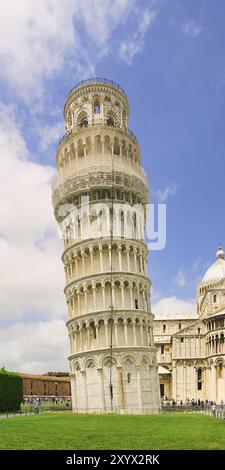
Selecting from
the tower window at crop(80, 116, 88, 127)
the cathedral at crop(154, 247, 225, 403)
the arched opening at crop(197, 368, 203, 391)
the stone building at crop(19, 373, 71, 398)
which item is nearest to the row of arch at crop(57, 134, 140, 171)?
the tower window at crop(80, 116, 88, 127)

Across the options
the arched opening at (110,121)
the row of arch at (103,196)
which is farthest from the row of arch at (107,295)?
the arched opening at (110,121)

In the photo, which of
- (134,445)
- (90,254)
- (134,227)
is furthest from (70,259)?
(134,445)

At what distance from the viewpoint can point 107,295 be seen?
49312 millimetres

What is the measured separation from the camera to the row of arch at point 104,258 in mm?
50750

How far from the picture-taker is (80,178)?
5428cm

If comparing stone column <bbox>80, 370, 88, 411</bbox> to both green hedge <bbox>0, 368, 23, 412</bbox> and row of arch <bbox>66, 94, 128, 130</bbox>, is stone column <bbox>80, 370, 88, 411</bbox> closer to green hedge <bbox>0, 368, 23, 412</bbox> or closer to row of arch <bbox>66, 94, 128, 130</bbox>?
green hedge <bbox>0, 368, 23, 412</bbox>

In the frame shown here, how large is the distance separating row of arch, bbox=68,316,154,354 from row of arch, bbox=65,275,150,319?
52.7 inches

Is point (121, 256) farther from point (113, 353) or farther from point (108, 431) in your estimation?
point (108, 431)

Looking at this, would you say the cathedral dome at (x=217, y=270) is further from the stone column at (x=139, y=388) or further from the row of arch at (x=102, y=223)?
the stone column at (x=139, y=388)

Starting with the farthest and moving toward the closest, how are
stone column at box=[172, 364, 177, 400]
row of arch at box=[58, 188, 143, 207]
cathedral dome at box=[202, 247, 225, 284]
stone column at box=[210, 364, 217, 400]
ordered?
cathedral dome at box=[202, 247, 225, 284] < stone column at box=[172, 364, 177, 400] < stone column at box=[210, 364, 217, 400] < row of arch at box=[58, 188, 143, 207]

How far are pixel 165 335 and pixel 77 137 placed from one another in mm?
61628

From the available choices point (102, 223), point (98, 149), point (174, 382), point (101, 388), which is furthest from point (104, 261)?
point (174, 382)

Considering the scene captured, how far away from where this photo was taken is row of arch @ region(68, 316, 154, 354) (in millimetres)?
48000

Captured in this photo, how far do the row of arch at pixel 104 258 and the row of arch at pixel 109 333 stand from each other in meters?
5.49
